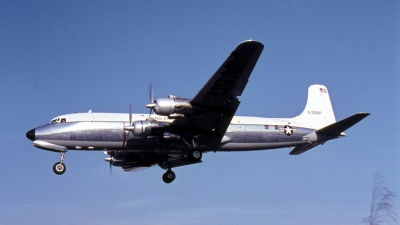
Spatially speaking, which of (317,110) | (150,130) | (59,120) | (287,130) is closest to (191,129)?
(150,130)

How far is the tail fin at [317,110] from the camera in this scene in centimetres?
2988

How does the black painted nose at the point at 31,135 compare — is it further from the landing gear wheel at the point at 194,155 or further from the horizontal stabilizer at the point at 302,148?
the horizontal stabilizer at the point at 302,148

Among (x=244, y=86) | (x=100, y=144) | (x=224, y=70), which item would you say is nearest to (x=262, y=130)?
(x=244, y=86)

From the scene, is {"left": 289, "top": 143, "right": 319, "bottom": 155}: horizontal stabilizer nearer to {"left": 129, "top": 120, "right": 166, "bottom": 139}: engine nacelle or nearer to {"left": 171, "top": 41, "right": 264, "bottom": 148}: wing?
{"left": 171, "top": 41, "right": 264, "bottom": 148}: wing

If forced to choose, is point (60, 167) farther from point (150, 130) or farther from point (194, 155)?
point (194, 155)

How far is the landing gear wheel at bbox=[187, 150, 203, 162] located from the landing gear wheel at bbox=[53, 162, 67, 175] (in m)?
6.33

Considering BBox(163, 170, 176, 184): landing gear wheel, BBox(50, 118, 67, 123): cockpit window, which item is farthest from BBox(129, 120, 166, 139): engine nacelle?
BBox(163, 170, 176, 184): landing gear wheel

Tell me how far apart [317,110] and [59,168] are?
15399 millimetres

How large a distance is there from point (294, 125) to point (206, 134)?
18.1ft

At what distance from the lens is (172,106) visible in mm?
23859

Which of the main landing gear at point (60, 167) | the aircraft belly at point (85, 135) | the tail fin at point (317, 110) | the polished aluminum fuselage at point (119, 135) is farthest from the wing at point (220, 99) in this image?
the tail fin at point (317, 110)

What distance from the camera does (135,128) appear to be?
81.5ft

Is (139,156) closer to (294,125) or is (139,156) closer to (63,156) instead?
(63,156)

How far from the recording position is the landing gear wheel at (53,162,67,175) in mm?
25266
